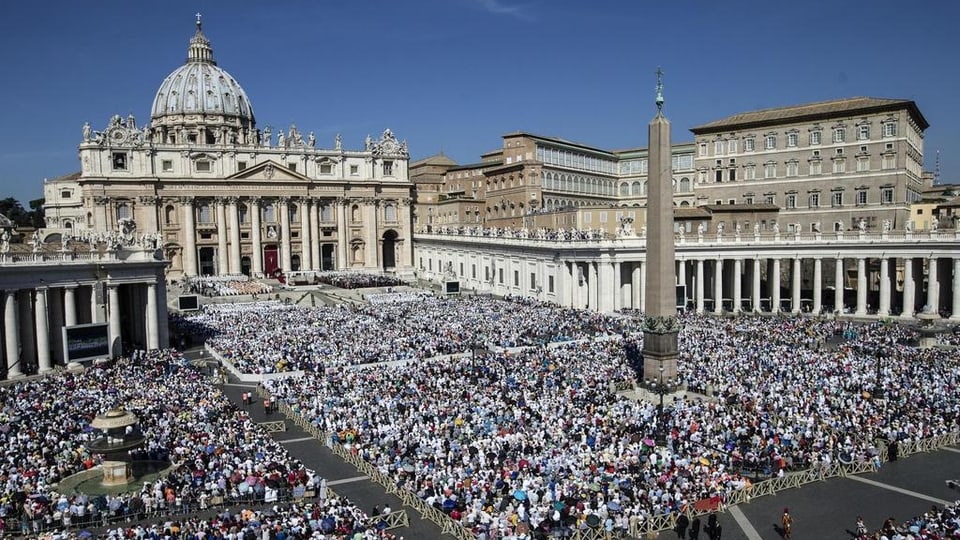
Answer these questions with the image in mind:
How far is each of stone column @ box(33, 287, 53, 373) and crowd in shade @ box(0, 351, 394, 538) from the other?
517 centimetres

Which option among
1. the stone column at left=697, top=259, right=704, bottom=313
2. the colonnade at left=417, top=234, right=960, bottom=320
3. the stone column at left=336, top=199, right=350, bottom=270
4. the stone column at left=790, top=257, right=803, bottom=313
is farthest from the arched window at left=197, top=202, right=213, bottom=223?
the stone column at left=790, top=257, right=803, bottom=313

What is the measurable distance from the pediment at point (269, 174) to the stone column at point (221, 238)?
343 cm

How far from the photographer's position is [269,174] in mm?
85562

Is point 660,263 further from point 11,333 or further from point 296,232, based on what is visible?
point 296,232

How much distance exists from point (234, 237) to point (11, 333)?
50.6 metres

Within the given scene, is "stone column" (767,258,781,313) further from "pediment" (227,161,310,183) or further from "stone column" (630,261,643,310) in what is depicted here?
"pediment" (227,161,310,183)

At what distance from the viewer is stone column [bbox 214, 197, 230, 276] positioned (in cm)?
8362

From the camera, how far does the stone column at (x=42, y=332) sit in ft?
117

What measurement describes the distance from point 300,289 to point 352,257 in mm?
24078

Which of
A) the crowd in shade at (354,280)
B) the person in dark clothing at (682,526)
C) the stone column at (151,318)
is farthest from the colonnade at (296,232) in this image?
the person in dark clothing at (682,526)

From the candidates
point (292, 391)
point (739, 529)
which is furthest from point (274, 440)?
point (739, 529)

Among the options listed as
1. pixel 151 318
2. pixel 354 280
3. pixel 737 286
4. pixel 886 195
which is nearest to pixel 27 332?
pixel 151 318

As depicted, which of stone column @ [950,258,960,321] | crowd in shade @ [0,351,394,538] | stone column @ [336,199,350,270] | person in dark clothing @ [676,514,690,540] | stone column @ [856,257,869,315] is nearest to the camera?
person in dark clothing @ [676,514,690,540]

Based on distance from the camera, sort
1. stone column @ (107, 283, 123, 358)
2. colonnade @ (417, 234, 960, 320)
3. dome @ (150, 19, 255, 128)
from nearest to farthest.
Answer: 1. stone column @ (107, 283, 123, 358)
2. colonnade @ (417, 234, 960, 320)
3. dome @ (150, 19, 255, 128)
